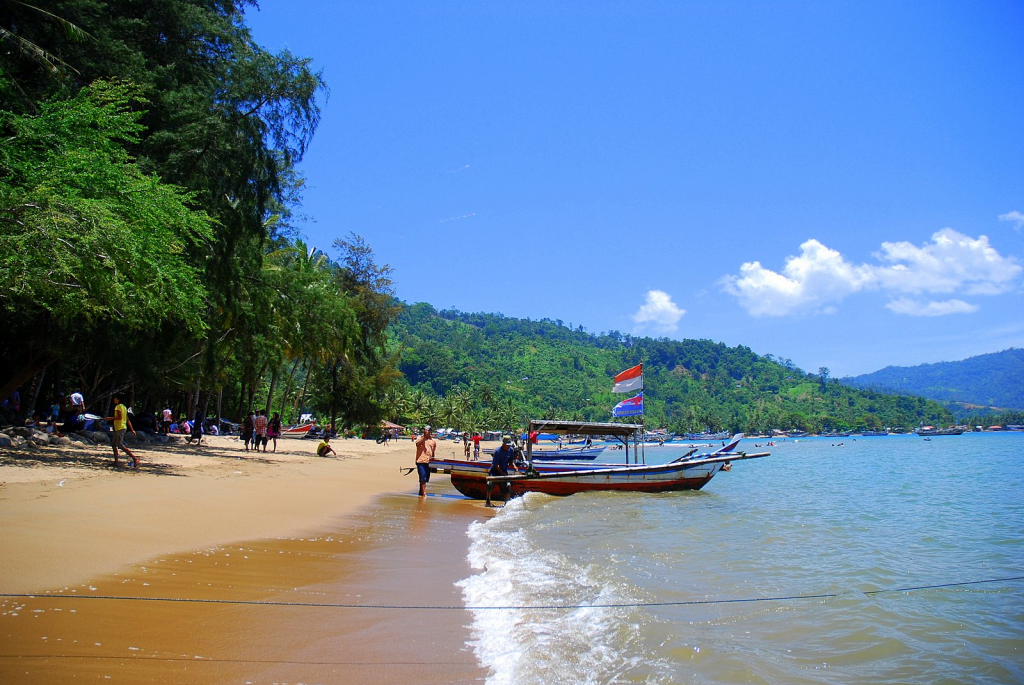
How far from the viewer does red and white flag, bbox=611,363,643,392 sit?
69.1 ft

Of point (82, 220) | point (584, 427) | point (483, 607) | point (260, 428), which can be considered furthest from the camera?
point (260, 428)

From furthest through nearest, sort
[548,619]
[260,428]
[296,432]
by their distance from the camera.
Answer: [296,432] < [260,428] < [548,619]

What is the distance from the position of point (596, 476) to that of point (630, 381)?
4.01 m

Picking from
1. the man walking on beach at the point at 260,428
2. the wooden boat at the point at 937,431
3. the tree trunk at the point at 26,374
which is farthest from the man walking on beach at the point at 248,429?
the wooden boat at the point at 937,431

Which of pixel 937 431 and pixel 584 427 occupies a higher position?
pixel 584 427

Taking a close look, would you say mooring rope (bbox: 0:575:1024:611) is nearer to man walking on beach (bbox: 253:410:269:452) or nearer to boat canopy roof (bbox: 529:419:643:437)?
boat canopy roof (bbox: 529:419:643:437)

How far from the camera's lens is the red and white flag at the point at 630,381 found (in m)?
21.1

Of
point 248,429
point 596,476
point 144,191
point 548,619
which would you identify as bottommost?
point 548,619

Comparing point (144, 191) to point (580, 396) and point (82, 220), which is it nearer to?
point (82, 220)

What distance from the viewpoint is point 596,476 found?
18.7 metres

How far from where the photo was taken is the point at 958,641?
20.0 feet

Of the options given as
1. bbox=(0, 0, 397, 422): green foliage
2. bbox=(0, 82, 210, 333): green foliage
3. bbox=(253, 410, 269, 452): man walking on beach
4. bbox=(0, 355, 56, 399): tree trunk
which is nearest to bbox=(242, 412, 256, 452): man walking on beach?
bbox=(253, 410, 269, 452): man walking on beach

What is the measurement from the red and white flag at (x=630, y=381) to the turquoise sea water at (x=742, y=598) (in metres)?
6.55

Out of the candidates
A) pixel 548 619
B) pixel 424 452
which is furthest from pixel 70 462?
pixel 548 619
